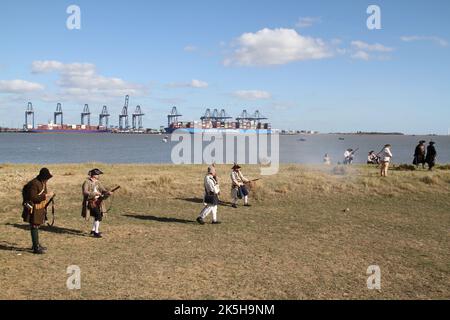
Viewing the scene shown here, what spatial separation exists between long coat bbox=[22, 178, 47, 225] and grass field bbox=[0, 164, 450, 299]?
86cm

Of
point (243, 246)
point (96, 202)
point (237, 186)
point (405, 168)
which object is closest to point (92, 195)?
point (96, 202)

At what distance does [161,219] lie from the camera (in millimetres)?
14172

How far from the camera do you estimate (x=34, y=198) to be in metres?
9.50

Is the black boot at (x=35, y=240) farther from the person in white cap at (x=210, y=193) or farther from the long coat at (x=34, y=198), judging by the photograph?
the person in white cap at (x=210, y=193)

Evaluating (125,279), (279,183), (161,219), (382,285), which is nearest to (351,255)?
(382,285)

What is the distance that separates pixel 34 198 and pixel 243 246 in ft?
16.4

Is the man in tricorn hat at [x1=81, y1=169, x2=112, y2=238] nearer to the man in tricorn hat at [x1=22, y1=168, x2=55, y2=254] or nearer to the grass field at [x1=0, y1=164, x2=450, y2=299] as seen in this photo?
the grass field at [x1=0, y1=164, x2=450, y2=299]

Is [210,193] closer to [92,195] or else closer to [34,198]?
[92,195]

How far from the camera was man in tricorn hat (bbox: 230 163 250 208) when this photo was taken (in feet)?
53.8

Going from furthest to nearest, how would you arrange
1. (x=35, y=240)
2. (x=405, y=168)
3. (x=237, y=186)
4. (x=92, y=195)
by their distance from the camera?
1. (x=405, y=168)
2. (x=237, y=186)
3. (x=92, y=195)
4. (x=35, y=240)

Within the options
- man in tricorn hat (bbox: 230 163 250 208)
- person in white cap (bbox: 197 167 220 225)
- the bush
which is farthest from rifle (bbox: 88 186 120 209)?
the bush
